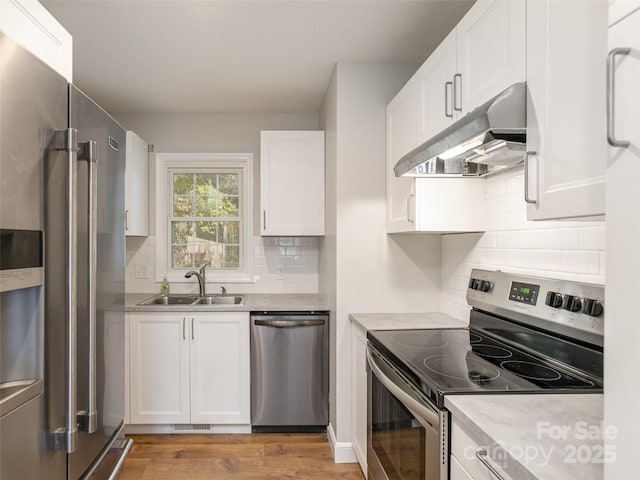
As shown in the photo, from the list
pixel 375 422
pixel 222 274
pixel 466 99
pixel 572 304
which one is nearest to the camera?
pixel 572 304

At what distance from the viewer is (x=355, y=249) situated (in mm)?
2775

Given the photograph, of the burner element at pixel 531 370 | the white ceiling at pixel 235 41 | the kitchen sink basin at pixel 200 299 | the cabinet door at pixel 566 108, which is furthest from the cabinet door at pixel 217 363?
the cabinet door at pixel 566 108

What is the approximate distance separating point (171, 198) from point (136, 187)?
1.46 ft

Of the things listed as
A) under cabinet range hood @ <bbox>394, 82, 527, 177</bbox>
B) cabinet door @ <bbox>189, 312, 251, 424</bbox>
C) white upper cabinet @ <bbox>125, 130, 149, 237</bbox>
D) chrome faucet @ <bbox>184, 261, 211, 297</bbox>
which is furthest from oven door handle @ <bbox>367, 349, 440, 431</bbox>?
white upper cabinet @ <bbox>125, 130, 149, 237</bbox>

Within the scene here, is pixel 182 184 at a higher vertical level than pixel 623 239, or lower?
higher

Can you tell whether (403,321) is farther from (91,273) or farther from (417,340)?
(91,273)

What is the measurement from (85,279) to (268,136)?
2286 millimetres

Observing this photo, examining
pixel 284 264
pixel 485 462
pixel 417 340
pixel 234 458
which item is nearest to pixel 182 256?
pixel 284 264

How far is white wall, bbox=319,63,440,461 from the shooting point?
9.11 ft

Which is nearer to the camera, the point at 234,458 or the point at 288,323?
the point at 234,458

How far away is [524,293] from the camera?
1779 millimetres

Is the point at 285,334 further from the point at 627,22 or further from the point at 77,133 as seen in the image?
the point at 627,22

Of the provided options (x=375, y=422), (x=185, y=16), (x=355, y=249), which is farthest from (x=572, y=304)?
(x=185, y=16)

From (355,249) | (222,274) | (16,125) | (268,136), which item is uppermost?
(268,136)
